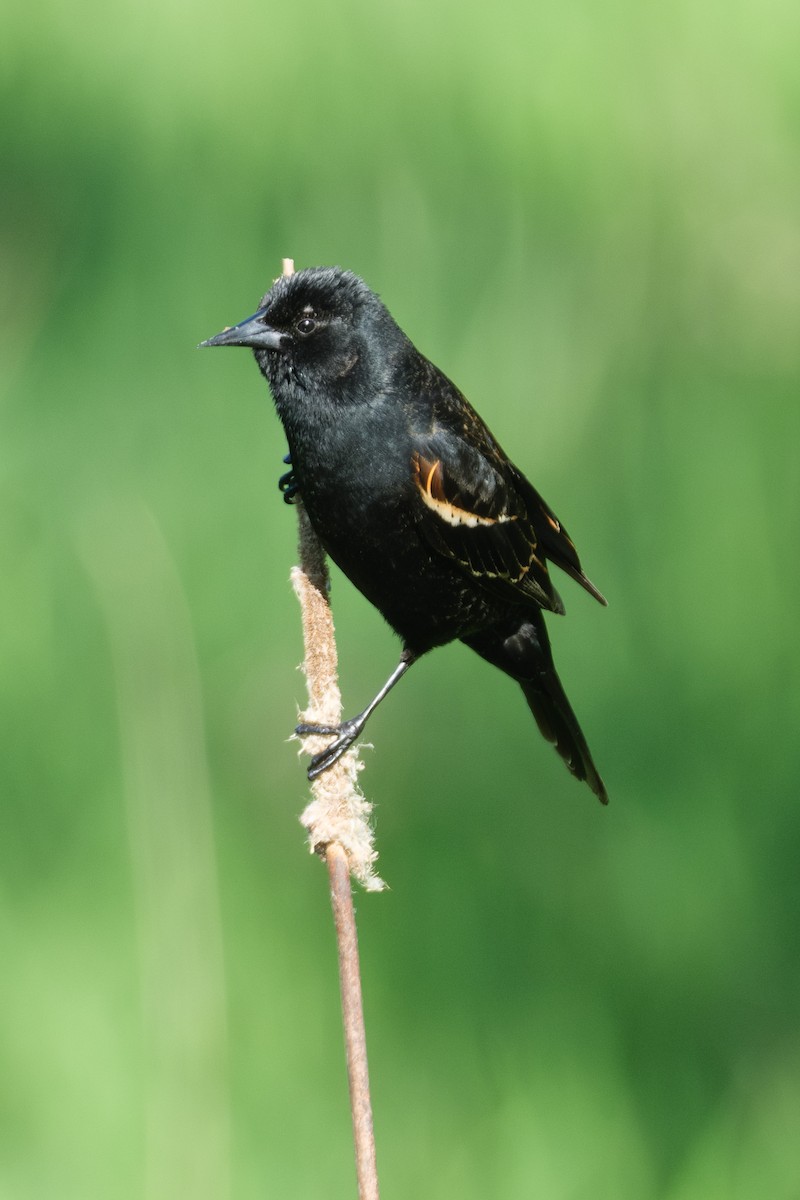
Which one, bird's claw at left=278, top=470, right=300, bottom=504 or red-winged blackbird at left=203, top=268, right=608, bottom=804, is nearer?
red-winged blackbird at left=203, top=268, right=608, bottom=804

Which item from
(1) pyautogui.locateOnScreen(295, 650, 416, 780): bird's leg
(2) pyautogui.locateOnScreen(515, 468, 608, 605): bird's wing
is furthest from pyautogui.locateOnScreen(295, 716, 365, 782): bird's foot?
(2) pyautogui.locateOnScreen(515, 468, 608, 605): bird's wing

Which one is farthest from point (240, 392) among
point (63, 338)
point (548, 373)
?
point (548, 373)

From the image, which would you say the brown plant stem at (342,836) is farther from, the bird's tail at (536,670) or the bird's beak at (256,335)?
the bird's tail at (536,670)

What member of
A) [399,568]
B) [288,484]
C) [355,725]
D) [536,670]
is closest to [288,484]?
[288,484]

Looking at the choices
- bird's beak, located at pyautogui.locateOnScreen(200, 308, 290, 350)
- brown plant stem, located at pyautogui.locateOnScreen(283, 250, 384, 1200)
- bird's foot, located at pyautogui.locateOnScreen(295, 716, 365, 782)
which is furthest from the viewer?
bird's beak, located at pyautogui.locateOnScreen(200, 308, 290, 350)

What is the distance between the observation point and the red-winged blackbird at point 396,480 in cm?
225

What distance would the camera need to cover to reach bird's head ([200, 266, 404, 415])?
2240 millimetres

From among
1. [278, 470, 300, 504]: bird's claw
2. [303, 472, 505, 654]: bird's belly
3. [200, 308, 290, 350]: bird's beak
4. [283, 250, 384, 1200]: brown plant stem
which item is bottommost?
[283, 250, 384, 1200]: brown plant stem

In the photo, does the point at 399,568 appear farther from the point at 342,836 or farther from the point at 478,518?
the point at 342,836

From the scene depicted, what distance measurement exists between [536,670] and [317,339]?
2.46 ft

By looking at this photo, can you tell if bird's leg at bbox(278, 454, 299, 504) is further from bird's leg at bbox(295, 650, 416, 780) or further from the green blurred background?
bird's leg at bbox(295, 650, 416, 780)

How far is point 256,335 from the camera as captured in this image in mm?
2217

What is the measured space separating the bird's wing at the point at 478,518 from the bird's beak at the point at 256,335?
26 cm

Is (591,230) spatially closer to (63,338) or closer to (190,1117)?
(63,338)
